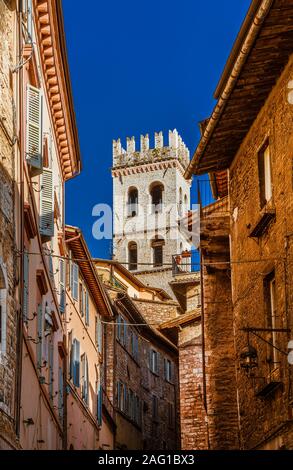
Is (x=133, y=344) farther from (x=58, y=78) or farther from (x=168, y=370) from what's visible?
(x=58, y=78)

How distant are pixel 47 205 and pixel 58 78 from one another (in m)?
3.55

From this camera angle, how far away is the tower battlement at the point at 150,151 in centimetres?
11500

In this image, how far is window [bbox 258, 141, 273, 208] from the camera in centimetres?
1755

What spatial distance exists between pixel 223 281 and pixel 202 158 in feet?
13.2

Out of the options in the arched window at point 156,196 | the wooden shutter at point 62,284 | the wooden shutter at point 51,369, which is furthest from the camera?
the arched window at point 156,196

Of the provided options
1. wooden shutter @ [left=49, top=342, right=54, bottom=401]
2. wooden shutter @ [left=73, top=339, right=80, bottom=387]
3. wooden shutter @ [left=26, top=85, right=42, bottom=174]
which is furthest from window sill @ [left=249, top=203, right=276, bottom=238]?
wooden shutter @ [left=73, top=339, right=80, bottom=387]

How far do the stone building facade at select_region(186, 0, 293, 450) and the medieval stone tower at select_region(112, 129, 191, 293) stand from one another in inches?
3423

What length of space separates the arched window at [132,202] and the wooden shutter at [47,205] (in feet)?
301

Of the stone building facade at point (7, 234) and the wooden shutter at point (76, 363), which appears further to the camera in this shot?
the wooden shutter at point (76, 363)

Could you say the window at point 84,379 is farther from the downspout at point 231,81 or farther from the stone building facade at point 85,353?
the downspout at point 231,81

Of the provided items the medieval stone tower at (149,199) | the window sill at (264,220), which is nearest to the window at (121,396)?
the window sill at (264,220)

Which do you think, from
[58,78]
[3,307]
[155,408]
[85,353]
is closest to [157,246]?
[155,408]

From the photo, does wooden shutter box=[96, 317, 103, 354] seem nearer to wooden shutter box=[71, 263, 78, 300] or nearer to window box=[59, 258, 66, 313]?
wooden shutter box=[71, 263, 78, 300]
